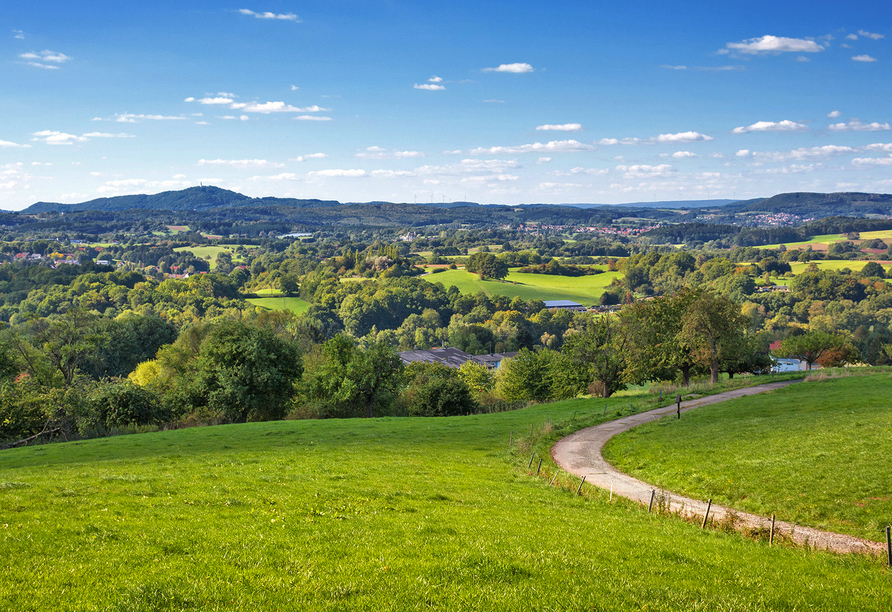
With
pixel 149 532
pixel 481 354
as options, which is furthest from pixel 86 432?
pixel 481 354

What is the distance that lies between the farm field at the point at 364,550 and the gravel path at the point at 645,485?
6.40 ft

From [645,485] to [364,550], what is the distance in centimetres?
1706

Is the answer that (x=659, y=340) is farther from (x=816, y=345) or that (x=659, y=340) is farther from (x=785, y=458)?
(x=785, y=458)

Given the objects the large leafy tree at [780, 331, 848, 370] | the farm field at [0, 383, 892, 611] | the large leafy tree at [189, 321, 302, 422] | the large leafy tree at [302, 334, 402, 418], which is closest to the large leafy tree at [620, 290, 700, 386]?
the large leafy tree at [302, 334, 402, 418]

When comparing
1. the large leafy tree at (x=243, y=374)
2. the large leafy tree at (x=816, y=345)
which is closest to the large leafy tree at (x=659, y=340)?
the large leafy tree at (x=816, y=345)

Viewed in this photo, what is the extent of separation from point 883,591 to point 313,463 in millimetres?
19809

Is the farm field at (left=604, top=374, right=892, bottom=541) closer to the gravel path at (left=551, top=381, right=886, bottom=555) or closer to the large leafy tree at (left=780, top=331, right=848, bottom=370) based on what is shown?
the gravel path at (left=551, top=381, right=886, bottom=555)

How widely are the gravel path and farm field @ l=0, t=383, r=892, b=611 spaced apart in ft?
6.40

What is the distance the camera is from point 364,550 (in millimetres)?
11836

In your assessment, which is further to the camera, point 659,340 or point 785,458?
point 659,340

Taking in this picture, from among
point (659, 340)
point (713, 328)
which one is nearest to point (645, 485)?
point (713, 328)

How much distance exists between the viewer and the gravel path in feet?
55.7

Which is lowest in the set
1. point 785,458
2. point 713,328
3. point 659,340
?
point 659,340

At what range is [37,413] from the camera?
45.6 metres
